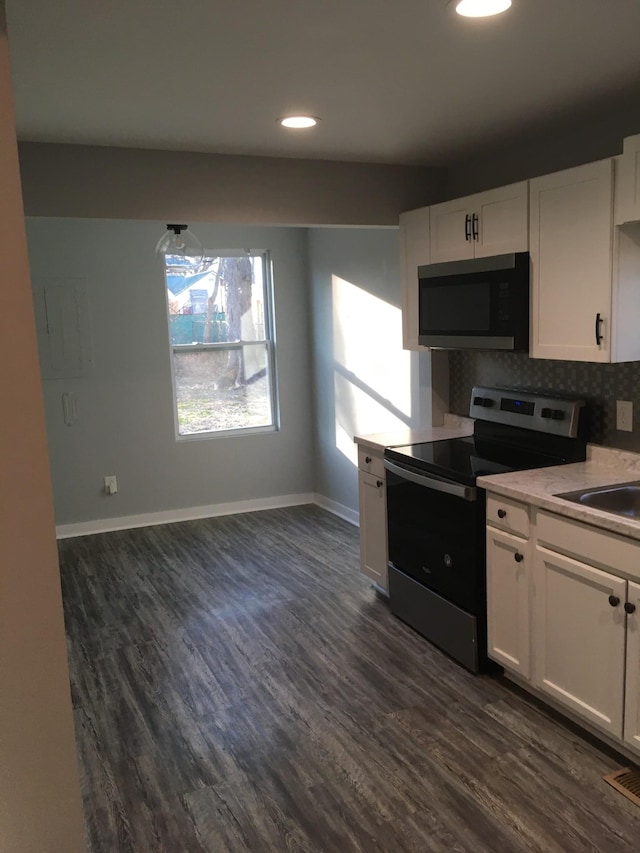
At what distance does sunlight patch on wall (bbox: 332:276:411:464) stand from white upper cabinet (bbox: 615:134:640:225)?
6.90ft

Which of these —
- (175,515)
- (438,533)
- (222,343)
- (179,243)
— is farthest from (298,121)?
(175,515)

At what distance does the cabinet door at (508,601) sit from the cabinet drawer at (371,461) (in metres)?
0.91

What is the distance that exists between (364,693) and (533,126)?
2.54 m

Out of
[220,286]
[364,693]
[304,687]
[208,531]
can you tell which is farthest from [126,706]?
[220,286]

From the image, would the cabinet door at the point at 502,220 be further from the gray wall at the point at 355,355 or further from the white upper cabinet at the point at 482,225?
the gray wall at the point at 355,355

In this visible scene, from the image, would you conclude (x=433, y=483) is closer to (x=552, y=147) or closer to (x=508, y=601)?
(x=508, y=601)

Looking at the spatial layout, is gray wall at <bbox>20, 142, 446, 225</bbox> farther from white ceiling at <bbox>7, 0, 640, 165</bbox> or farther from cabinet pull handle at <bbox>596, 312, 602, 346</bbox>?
cabinet pull handle at <bbox>596, 312, 602, 346</bbox>

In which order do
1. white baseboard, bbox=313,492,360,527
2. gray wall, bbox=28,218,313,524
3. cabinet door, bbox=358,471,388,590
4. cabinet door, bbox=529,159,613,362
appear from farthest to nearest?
1. white baseboard, bbox=313,492,360,527
2. gray wall, bbox=28,218,313,524
3. cabinet door, bbox=358,471,388,590
4. cabinet door, bbox=529,159,613,362

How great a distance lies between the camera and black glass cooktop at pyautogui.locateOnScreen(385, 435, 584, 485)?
9.95 ft

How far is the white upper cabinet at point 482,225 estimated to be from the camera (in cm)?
300

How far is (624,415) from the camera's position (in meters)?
2.92

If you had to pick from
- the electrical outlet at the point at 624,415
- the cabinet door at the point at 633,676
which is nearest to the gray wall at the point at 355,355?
the electrical outlet at the point at 624,415

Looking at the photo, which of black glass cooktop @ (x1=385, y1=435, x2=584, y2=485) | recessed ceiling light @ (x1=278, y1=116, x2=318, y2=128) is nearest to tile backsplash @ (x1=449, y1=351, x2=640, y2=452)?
black glass cooktop @ (x1=385, y1=435, x2=584, y2=485)

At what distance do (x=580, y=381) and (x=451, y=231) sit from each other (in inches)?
37.2
